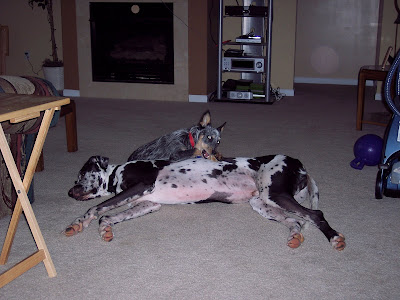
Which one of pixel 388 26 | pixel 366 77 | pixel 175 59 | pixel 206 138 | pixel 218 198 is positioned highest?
pixel 388 26

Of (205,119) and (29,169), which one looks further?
(205,119)

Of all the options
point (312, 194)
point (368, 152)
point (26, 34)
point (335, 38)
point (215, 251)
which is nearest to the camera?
point (215, 251)

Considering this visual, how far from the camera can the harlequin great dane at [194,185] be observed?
2670 mm

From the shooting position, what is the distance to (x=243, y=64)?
7055mm

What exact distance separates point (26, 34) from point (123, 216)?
6.32m

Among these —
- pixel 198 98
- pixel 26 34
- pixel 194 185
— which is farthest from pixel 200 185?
pixel 26 34

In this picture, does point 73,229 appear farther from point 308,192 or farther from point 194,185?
point 308,192

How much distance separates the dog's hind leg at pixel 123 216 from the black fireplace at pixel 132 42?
464 centimetres

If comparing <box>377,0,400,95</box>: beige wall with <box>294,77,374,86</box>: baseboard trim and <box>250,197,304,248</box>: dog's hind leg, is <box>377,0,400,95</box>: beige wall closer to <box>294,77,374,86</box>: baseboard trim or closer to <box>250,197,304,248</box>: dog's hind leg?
<box>294,77,374,86</box>: baseboard trim

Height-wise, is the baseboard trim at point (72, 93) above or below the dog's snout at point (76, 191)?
above

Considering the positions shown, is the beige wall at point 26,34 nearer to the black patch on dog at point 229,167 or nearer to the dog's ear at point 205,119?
the dog's ear at point 205,119

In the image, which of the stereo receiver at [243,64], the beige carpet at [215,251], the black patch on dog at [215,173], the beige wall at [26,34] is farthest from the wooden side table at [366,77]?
the beige wall at [26,34]

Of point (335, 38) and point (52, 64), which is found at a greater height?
point (335, 38)

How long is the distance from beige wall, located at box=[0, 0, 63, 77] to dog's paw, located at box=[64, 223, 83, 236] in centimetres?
600
